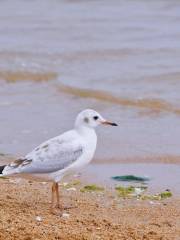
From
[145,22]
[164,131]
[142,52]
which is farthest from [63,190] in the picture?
[145,22]

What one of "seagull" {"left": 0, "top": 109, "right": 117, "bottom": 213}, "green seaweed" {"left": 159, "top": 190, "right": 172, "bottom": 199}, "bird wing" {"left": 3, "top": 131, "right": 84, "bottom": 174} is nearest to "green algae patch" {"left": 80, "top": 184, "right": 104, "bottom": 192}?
"green seaweed" {"left": 159, "top": 190, "right": 172, "bottom": 199}

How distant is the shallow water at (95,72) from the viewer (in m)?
10.4

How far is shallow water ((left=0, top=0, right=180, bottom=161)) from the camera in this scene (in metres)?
10.4

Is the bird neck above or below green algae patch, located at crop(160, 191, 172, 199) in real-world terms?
above

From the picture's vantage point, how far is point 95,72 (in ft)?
48.2

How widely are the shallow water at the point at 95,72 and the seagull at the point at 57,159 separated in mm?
2557

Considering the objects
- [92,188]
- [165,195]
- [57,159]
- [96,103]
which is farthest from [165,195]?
[96,103]

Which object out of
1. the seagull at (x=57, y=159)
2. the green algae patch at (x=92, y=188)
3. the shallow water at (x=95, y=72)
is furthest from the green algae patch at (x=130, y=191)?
the shallow water at (x=95, y=72)

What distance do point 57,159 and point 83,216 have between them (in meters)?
0.54

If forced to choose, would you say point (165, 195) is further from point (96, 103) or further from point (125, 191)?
point (96, 103)

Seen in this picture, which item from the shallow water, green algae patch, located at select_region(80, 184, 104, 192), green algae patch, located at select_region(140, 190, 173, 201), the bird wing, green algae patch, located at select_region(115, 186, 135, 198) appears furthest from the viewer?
the shallow water

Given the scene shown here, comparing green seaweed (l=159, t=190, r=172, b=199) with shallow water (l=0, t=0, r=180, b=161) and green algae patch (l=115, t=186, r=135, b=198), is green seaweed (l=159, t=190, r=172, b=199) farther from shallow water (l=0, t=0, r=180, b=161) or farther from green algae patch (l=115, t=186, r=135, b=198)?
shallow water (l=0, t=0, r=180, b=161)

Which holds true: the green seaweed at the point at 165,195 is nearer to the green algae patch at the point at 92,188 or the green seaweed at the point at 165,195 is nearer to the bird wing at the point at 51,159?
the green algae patch at the point at 92,188

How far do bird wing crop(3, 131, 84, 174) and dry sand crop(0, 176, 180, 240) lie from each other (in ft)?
1.08
